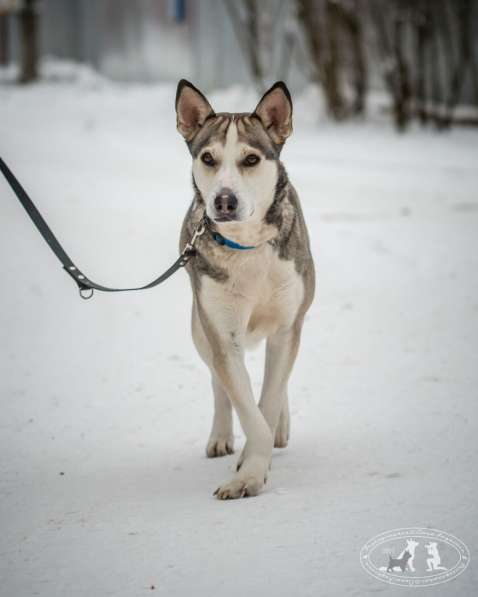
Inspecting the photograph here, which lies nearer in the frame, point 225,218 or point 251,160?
point 225,218

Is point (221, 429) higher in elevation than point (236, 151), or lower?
lower

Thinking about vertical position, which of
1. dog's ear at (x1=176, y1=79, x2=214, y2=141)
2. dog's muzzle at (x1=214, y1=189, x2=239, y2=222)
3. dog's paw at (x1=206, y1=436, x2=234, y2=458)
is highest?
dog's ear at (x1=176, y1=79, x2=214, y2=141)

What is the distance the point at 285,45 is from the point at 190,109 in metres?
17.8

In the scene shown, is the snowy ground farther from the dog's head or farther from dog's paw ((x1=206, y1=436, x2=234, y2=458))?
the dog's head

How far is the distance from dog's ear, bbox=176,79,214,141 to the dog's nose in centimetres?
58

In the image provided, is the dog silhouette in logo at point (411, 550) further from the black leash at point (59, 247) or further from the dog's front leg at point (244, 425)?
the black leash at point (59, 247)

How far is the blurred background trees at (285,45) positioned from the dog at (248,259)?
42.0ft

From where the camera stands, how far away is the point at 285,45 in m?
21.1

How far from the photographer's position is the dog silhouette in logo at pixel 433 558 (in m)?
2.88

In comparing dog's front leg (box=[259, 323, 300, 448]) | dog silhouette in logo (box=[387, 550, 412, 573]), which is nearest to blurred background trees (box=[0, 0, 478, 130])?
dog's front leg (box=[259, 323, 300, 448])

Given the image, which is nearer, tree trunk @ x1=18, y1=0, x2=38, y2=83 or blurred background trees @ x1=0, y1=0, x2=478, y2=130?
blurred background trees @ x1=0, y1=0, x2=478, y2=130

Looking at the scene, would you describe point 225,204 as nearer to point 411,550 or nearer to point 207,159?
point 207,159

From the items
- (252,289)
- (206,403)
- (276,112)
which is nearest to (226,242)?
(252,289)

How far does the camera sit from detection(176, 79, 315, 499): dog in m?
3.71
